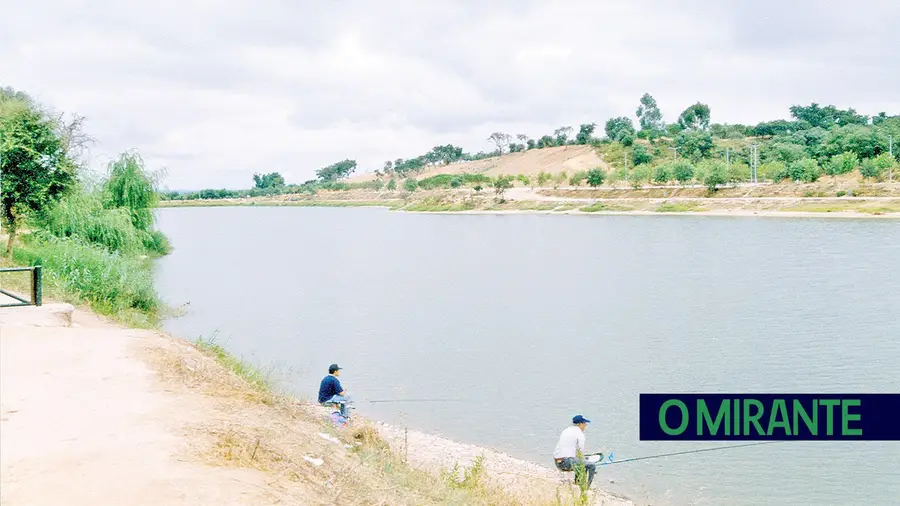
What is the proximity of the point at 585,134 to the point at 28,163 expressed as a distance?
465 feet

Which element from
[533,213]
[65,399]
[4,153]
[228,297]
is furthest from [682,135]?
[65,399]

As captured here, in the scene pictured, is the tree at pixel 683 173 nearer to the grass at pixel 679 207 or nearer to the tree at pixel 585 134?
the grass at pixel 679 207

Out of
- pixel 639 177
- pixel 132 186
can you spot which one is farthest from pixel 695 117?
pixel 132 186

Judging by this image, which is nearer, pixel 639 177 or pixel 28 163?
pixel 28 163

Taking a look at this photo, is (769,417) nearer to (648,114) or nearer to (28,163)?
(28,163)

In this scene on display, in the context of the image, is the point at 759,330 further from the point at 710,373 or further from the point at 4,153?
the point at 4,153

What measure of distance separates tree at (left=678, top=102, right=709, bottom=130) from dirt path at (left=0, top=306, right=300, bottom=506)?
157 metres

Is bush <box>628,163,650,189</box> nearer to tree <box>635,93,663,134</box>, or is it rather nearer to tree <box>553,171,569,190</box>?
tree <box>553,171,569,190</box>

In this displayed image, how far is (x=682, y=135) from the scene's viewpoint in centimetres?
13150

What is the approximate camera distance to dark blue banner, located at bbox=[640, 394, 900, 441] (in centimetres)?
1312

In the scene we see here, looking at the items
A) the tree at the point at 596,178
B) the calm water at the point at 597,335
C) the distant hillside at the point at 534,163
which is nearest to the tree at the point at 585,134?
the distant hillside at the point at 534,163

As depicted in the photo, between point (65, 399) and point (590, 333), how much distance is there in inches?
640

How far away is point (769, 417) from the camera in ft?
46.1

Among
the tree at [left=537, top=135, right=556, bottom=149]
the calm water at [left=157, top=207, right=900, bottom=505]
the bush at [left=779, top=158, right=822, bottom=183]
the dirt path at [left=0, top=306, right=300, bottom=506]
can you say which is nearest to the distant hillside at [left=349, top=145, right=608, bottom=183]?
the tree at [left=537, top=135, right=556, bottom=149]
